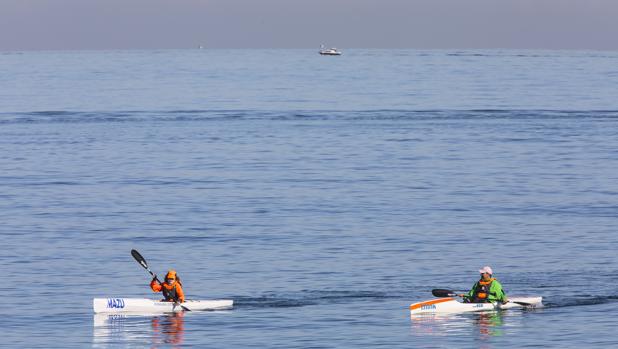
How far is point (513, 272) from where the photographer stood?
5941 centimetres

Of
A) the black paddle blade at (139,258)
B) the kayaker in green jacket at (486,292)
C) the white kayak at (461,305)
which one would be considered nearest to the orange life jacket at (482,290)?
the kayaker in green jacket at (486,292)

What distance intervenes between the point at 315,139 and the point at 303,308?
7445 cm

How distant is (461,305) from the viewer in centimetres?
4994

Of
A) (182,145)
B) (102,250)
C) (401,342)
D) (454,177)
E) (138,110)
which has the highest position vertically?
(138,110)

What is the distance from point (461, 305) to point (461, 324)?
63.5 inches

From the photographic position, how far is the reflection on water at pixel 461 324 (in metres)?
46.7

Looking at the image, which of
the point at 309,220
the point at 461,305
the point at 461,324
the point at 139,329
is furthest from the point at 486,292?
the point at 309,220

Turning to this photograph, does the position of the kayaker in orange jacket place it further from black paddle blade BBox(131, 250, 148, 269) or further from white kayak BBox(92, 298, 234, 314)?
black paddle blade BBox(131, 250, 148, 269)

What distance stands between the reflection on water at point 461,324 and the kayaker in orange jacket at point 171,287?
1001 centimetres

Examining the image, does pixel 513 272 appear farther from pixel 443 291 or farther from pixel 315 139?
pixel 315 139

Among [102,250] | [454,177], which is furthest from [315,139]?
[102,250]

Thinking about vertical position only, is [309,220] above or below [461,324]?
Result: above

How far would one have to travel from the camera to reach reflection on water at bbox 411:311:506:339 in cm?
4666

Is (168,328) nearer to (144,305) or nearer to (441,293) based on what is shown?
(144,305)
